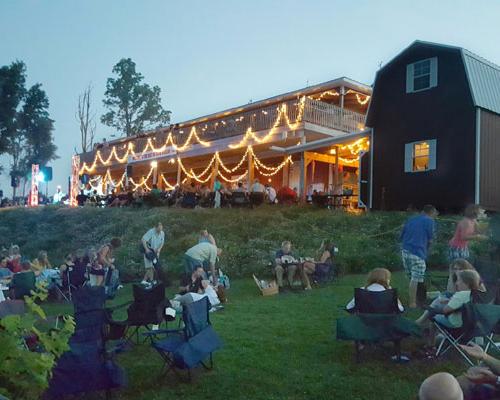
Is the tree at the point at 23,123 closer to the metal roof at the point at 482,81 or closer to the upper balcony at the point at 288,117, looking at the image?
the upper balcony at the point at 288,117

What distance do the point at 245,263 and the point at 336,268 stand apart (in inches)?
93.7

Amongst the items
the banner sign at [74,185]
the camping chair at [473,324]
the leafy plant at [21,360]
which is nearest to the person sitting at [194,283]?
the camping chair at [473,324]

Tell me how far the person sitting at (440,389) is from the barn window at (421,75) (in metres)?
15.2

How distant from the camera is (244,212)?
54.7 feet

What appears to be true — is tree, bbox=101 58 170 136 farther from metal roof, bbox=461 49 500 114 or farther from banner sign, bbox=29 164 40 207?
metal roof, bbox=461 49 500 114

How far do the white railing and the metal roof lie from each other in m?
6.05

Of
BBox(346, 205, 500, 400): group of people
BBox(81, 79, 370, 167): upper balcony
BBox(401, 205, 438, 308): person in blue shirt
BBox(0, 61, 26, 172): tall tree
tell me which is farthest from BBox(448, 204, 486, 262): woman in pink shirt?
BBox(0, 61, 26, 172): tall tree

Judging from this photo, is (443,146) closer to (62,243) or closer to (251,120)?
(251,120)

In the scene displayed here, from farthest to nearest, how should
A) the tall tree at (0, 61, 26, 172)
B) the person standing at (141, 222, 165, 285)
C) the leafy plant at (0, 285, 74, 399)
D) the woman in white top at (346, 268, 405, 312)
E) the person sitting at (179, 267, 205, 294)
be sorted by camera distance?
the tall tree at (0, 61, 26, 172), the person standing at (141, 222, 165, 285), the person sitting at (179, 267, 205, 294), the woman in white top at (346, 268, 405, 312), the leafy plant at (0, 285, 74, 399)

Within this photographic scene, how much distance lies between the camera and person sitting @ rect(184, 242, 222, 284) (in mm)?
9039

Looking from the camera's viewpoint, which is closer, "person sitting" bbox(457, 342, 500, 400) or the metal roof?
"person sitting" bbox(457, 342, 500, 400)

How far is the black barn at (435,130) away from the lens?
14898mm

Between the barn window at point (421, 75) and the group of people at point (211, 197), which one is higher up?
the barn window at point (421, 75)

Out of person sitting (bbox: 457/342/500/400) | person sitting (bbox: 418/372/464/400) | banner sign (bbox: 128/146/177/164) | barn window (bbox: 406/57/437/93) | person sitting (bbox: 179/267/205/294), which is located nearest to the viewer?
person sitting (bbox: 418/372/464/400)
